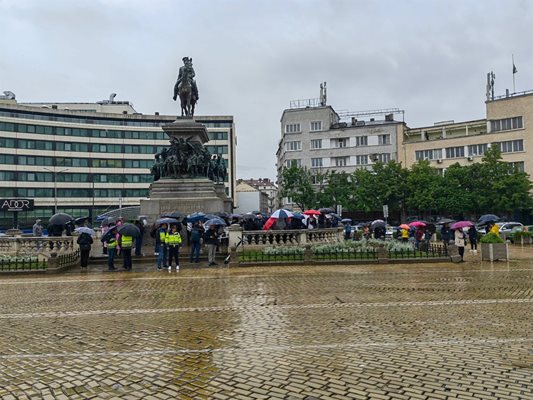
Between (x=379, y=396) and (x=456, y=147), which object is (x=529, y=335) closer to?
(x=379, y=396)

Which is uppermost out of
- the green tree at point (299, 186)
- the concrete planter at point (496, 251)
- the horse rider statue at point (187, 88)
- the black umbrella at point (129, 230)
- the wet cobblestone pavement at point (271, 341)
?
the horse rider statue at point (187, 88)

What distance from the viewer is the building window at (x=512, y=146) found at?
6175 cm

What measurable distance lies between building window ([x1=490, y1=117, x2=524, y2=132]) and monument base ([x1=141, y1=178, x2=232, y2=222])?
46.5m

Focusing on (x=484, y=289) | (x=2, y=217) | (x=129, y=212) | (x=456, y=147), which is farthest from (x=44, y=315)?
(x=2, y=217)

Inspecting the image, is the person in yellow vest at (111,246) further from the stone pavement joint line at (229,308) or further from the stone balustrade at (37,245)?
the stone pavement joint line at (229,308)

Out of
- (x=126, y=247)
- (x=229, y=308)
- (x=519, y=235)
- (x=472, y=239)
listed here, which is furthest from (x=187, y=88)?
(x=519, y=235)

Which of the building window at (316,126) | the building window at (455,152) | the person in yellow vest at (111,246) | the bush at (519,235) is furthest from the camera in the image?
the building window at (316,126)

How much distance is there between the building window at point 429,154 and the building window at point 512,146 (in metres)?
8.16

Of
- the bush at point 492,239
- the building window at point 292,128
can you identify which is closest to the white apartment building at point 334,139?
the building window at point 292,128

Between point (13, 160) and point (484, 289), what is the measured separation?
8257 centimetres

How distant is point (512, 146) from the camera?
6244cm

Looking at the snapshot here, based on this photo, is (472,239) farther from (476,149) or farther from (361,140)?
(361,140)

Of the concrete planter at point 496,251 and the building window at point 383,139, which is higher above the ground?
the building window at point 383,139

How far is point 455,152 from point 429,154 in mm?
3681
